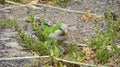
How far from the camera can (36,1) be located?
615 centimetres

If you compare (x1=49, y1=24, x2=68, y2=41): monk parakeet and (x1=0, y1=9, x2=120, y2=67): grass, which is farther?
(x1=49, y1=24, x2=68, y2=41): monk parakeet

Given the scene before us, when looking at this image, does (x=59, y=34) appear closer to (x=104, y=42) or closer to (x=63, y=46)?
(x=63, y=46)

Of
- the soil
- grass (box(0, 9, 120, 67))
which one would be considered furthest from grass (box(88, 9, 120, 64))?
the soil

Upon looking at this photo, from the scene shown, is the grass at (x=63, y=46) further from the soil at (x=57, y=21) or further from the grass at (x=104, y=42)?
the soil at (x=57, y=21)

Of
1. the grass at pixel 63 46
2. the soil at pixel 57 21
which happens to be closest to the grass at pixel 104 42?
the grass at pixel 63 46

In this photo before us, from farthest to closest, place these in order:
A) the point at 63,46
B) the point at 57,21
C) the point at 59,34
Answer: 1. the point at 57,21
2. the point at 63,46
3. the point at 59,34

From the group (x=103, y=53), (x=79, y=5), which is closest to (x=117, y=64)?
(x=103, y=53)

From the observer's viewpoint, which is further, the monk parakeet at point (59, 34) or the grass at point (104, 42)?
the monk parakeet at point (59, 34)

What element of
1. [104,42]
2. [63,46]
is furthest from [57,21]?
[104,42]

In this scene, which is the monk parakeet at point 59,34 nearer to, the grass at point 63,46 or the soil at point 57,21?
the grass at point 63,46

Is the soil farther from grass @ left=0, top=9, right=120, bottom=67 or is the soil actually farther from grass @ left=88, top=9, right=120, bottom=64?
grass @ left=88, top=9, right=120, bottom=64

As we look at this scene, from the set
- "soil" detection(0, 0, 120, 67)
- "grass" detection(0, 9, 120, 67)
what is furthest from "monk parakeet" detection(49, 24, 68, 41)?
"soil" detection(0, 0, 120, 67)

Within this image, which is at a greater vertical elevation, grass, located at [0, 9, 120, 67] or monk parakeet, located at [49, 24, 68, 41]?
monk parakeet, located at [49, 24, 68, 41]

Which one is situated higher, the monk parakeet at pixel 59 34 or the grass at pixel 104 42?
the monk parakeet at pixel 59 34
